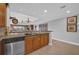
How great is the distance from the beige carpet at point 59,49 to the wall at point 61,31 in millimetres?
144

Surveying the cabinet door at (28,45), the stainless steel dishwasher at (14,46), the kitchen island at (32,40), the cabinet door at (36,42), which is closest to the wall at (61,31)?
the kitchen island at (32,40)

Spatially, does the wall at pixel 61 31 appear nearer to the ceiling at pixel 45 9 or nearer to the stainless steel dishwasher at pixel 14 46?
the ceiling at pixel 45 9

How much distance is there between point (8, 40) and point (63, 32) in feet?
4.28

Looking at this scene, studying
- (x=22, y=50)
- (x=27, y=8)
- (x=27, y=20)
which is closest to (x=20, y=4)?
(x=27, y=8)

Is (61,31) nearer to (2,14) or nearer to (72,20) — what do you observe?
(72,20)

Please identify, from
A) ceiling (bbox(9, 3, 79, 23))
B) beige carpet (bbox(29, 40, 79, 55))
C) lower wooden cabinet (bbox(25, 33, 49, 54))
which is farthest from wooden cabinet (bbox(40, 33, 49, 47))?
ceiling (bbox(9, 3, 79, 23))

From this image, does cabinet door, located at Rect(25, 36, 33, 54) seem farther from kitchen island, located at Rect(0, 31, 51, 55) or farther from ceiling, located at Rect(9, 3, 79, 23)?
ceiling, located at Rect(9, 3, 79, 23)

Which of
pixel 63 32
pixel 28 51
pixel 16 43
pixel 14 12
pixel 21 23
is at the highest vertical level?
pixel 14 12

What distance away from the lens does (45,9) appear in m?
3.41

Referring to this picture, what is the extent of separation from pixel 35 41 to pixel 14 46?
652 millimetres

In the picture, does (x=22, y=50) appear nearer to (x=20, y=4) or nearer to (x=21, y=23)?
(x=21, y=23)

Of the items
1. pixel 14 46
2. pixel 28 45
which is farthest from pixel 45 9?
pixel 14 46

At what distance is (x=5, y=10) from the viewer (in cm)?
337

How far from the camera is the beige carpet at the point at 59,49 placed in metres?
3.42
